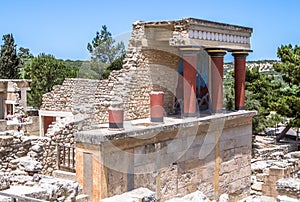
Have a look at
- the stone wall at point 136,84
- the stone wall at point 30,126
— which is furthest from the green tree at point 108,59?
the stone wall at point 136,84

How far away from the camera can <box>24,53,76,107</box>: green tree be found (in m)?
36.7

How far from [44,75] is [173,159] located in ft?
89.0

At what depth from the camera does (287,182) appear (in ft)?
27.9

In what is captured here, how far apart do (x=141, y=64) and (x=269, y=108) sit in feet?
49.8

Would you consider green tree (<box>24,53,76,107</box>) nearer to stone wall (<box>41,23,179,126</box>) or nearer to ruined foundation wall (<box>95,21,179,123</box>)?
stone wall (<box>41,23,179,126</box>)

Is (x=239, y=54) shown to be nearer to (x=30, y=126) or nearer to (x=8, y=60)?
(x=30, y=126)

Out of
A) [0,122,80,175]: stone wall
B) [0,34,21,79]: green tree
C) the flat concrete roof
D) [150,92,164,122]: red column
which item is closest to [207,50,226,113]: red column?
the flat concrete roof

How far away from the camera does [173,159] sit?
40.1 ft

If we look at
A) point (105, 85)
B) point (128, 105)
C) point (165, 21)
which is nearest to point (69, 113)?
point (105, 85)

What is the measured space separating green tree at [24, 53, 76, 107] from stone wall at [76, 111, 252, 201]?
80.2 feet

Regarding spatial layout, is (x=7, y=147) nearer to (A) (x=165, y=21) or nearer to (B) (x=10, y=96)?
(A) (x=165, y=21)

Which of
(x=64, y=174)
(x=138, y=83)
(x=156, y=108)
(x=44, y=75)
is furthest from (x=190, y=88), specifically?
(x=44, y=75)

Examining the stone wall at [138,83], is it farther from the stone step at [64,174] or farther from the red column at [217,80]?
the stone step at [64,174]

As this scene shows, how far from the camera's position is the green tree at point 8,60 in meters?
40.8
